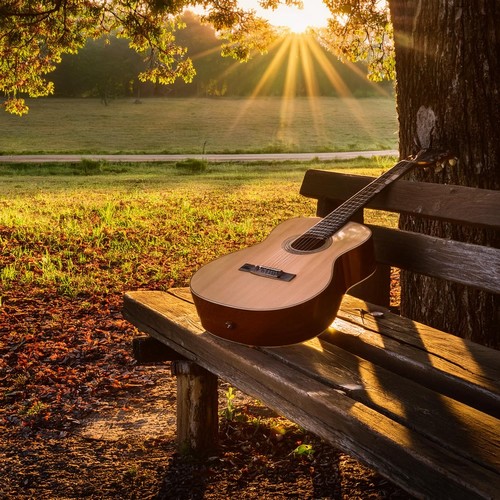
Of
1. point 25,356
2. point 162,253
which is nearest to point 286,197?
point 162,253

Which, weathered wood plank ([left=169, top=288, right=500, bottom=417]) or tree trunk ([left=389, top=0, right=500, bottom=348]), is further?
tree trunk ([left=389, top=0, right=500, bottom=348])

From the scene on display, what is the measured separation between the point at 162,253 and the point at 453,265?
5973 millimetres

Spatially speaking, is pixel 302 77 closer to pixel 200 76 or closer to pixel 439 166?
pixel 200 76

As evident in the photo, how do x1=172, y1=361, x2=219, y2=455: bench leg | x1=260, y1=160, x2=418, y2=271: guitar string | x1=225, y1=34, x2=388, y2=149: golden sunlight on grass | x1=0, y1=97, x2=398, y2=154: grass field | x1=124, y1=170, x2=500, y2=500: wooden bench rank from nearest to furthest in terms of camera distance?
x1=124, y1=170, x2=500, y2=500: wooden bench
x1=260, y1=160, x2=418, y2=271: guitar string
x1=172, y1=361, x2=219, y2=455: bench leg
x1=0, y1=97, x2=398, y2=154: grass field
x1=225, y1=34, x2=388, y2=149: golden sunlight on grass

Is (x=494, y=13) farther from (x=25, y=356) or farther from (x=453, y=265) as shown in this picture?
(x=25, y=356)

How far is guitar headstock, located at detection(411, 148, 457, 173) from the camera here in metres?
3.96

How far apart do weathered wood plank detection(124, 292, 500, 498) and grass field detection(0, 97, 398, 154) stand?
36600 millimetres

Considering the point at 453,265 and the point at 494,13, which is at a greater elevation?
the point at 494,13

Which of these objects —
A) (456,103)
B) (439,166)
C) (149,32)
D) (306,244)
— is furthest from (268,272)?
(149,32)

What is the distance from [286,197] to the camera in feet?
50.3

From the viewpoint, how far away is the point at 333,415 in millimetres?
2248

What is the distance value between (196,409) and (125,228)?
7.20 m

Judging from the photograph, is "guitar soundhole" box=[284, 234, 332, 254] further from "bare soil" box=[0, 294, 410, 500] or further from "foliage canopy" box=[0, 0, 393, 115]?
"foliage canopy" box=[0, 0, 393, 115]

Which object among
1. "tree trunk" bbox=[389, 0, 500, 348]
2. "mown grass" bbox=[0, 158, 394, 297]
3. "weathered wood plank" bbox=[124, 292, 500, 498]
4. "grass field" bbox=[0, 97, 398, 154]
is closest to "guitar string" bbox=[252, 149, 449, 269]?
"tree trunk" bbox=[389, 0, 500, 348]
